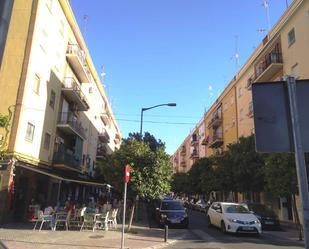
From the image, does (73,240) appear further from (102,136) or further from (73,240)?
(102,136)

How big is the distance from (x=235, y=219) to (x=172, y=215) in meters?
5.48

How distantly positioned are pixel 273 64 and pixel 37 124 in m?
21.6

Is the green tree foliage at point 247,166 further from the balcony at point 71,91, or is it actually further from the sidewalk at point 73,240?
the sidewalk at point 73,240

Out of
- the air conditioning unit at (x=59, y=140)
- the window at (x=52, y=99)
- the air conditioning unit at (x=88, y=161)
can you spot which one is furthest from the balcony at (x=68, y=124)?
the air conditioning unit at (x=88, y=161)

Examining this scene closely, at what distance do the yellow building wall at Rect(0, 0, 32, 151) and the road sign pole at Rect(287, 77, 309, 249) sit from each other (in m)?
20.7

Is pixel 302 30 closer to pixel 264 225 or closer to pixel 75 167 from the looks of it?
pixel 264 225

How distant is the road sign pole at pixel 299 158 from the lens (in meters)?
2.83

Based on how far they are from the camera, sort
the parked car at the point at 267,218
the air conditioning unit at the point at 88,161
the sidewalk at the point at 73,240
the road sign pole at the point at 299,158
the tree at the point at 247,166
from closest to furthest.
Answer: the road sign pole at the point at 299,158 < the sidewalk at the point at 73,240 < the parked car at the point at 267,218 < the tree at the point at 247,166 < the air conditioning unit at the point at 88,161

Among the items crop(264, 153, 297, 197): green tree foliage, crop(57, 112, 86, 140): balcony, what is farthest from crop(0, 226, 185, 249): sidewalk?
crop(57, 112, 86, 140): balcony

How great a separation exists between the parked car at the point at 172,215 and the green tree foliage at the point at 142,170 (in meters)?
3.44

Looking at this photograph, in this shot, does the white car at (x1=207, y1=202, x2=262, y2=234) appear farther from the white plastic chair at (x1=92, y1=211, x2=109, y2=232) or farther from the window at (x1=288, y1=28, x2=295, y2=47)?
the window at (x1=288, y1=28, x2=295, y2=47)

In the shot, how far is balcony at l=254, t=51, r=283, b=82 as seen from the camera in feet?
109

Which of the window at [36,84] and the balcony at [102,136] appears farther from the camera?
the balcony at [102,136]

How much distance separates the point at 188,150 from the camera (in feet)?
361
